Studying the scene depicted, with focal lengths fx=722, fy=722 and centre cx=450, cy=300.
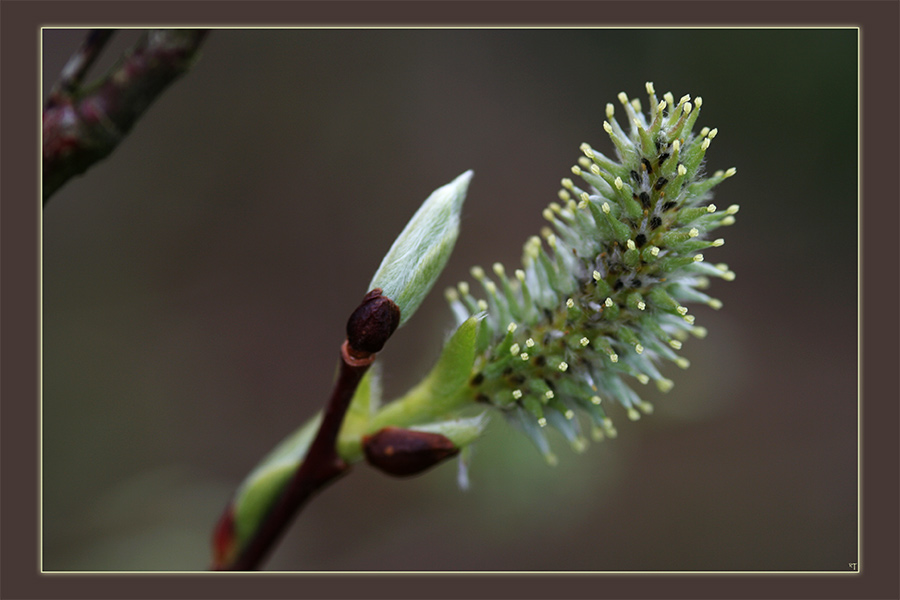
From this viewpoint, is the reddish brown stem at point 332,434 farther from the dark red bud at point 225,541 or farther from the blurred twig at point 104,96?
the blurred twig at point 104,96

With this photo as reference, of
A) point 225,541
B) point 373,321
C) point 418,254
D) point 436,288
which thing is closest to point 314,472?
point 225,541

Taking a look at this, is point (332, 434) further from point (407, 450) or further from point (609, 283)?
point (609, 283)

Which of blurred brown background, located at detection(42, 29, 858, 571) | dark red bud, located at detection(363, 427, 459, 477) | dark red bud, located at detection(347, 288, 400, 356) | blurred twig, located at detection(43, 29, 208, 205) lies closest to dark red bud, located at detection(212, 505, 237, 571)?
dark red bud, located at detection(363, 427, 459, 477)

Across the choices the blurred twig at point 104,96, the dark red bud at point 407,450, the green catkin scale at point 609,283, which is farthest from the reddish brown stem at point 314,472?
the blurred twig at point 104,96

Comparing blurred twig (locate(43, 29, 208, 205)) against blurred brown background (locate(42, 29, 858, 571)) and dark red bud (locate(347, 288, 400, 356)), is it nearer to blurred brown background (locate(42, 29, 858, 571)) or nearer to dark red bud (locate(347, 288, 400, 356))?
dark red bud (locate(347, 288, 400, 356))

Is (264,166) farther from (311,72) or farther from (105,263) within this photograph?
(105,263)

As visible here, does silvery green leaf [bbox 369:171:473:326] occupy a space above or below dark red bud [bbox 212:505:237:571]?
above
